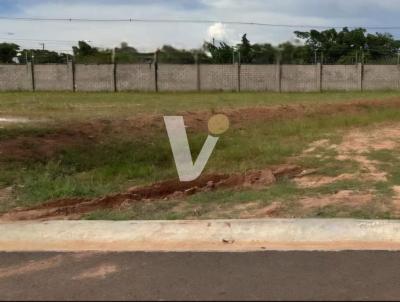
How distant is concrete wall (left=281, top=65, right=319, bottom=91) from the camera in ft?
138

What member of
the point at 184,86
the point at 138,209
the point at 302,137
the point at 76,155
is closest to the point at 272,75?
the point at 184,86

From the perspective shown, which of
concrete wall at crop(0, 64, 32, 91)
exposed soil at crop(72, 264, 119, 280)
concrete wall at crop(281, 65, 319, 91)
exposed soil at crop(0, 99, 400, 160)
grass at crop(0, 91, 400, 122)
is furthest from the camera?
concrete wall at crop(0, 64, 32, 91)

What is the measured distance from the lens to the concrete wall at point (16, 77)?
43062 mm

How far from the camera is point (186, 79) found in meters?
41.9

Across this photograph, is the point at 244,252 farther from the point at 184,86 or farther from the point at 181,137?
the point at 184,86

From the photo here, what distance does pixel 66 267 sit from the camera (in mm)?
4941

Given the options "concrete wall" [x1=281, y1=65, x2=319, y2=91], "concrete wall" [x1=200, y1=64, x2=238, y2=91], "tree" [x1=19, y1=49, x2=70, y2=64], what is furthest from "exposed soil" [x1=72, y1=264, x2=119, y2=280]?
"tree" [x1=19, y1=49, x2=70, y2=64]

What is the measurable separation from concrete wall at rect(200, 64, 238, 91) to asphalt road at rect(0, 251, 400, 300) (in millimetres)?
34827

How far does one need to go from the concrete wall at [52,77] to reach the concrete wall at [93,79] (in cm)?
66

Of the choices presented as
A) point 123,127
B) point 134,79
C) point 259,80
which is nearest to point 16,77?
point 134,79

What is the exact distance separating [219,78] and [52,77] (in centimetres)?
1220

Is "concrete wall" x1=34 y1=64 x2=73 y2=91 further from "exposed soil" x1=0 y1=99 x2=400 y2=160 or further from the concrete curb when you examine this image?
the concrete curb

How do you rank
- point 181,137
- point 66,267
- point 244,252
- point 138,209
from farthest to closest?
point 181,137 < point 138,209 < point 244,252 < point 66,267

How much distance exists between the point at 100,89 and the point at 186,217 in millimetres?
37772
